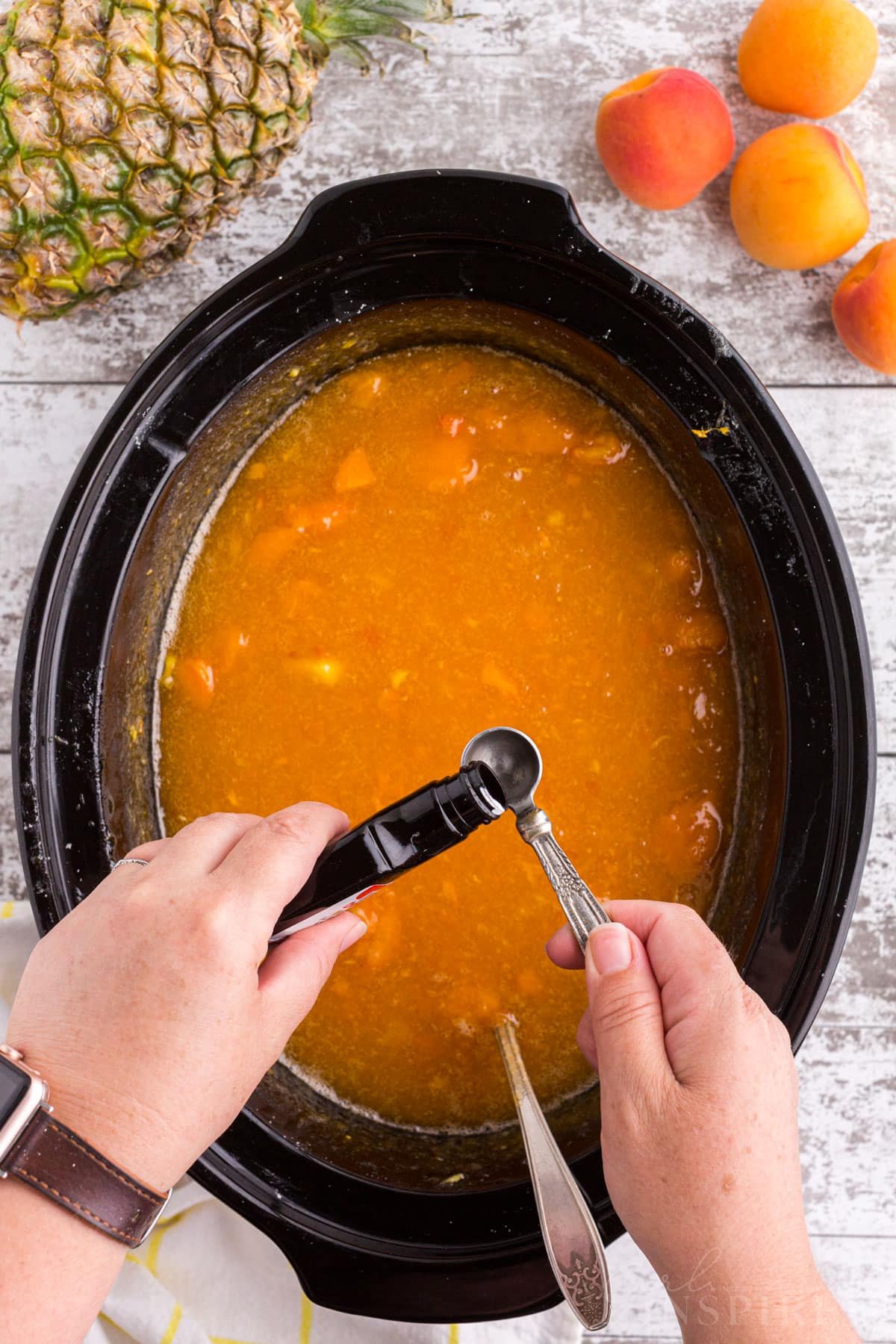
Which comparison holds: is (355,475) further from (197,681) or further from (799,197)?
(799,197)

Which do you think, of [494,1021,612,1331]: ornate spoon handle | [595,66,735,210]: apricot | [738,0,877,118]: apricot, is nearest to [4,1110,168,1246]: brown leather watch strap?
[494,1021,612,1331]: ornate spoon handle

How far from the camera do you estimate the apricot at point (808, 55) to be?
1.25 metres

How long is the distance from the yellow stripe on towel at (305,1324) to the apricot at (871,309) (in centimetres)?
150

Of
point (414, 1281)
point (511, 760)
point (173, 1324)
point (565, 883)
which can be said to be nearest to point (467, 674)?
point (511, 760)

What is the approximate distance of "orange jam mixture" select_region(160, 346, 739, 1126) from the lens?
127 centimetres

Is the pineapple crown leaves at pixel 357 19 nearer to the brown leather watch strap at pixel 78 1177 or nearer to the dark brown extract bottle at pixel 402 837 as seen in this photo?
the dark brown extract bottle at pixel 402 837

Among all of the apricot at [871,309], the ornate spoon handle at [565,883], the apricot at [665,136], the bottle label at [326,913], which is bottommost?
the ornate spoon handle at [565,883]

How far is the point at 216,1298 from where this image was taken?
1362 mm

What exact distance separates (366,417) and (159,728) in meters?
0.51

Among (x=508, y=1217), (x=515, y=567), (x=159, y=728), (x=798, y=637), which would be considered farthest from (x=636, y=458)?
(x=508, y=1217)

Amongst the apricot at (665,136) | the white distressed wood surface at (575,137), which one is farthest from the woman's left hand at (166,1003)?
the apricot at (665,136)

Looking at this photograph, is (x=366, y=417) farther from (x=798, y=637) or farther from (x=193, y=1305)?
(x=193, y=1305)

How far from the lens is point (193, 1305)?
4.46ft

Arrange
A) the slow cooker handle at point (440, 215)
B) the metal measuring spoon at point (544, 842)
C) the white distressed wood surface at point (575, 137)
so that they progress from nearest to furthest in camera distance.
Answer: the metal measuring spoon at point (544, 842) < the slow cooker handle at point (440, 215) < the white distressed wood surface at point (575, 137)
